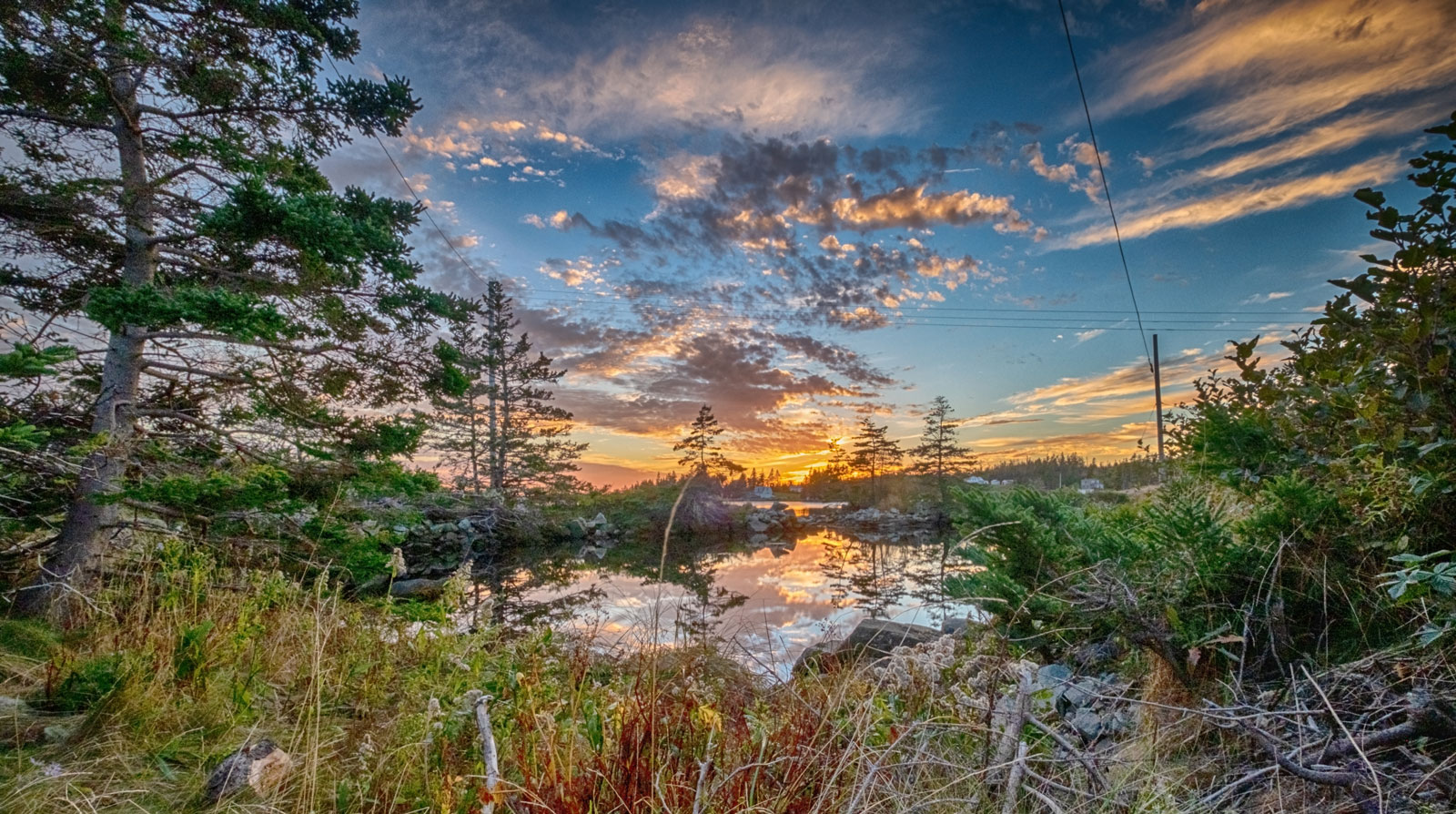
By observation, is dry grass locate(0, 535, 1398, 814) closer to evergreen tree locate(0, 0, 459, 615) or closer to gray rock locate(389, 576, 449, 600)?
evergreen tree locate(0, 0, 459, 615)

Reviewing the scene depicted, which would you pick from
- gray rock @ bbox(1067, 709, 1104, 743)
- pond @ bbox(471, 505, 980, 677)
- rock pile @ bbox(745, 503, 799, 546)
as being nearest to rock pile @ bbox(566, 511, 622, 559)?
pond @ bbox(471, 505, 980, 677)

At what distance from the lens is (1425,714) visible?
1685 mm

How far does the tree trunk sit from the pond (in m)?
3.80

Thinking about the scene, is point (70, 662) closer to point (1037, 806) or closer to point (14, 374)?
point (14, 374)

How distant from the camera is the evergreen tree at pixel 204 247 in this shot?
13.6 feet

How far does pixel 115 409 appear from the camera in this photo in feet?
14.7

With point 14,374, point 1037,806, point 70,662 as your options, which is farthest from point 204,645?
point 1037,806

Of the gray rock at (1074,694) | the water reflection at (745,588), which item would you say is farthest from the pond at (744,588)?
the gray rock at (1074,694)

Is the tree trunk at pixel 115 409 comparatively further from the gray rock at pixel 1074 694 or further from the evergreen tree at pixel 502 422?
the evergreen tree at pixel 502 422

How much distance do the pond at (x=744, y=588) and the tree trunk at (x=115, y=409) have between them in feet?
12.5

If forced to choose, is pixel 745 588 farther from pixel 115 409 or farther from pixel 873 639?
pixel 115 409

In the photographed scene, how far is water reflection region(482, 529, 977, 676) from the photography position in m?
5.36

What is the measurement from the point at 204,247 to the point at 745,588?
969 centimetres

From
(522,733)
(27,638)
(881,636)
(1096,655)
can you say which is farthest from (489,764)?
(881,636)
